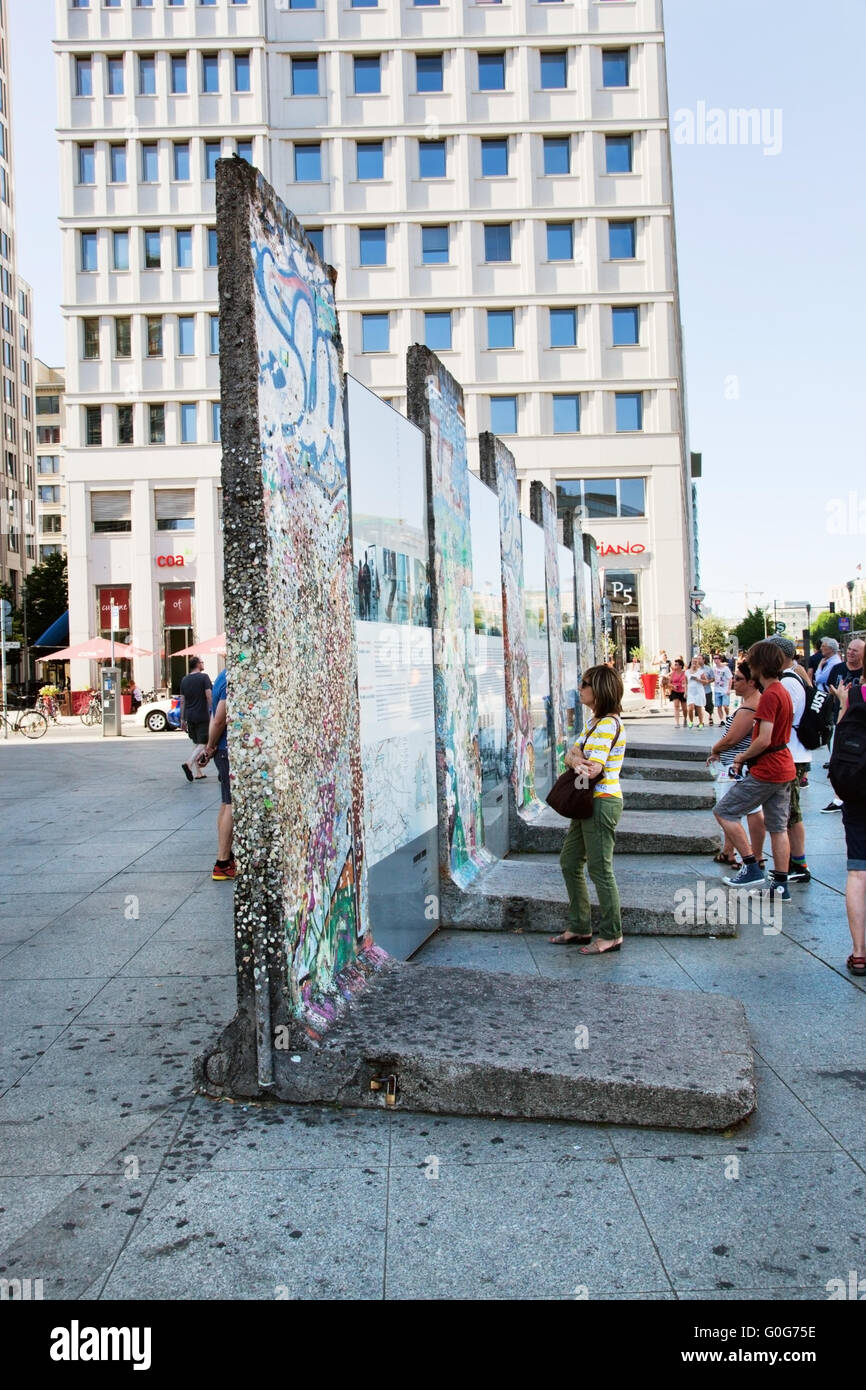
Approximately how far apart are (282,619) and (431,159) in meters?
41.8

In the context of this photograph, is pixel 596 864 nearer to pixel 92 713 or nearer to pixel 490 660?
pixel 490 660

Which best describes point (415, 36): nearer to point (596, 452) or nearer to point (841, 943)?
point (596, 452)

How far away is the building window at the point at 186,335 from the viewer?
4194 centimetres

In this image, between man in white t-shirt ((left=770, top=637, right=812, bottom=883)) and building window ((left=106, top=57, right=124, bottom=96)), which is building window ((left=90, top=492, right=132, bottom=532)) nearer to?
building window ((left=106, top=57, right=124, bottom=96))

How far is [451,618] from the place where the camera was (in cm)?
761

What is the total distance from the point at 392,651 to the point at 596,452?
36539 millimetres

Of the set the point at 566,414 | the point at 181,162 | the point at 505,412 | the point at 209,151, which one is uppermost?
the point at 209,151

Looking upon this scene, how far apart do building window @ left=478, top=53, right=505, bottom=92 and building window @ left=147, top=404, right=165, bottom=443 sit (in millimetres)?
16424

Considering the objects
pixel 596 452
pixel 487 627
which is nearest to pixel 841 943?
pixel 487 627

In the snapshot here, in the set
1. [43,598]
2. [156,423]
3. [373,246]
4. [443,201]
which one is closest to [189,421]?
[156,423]

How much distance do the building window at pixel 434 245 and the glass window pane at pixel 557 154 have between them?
4410mm

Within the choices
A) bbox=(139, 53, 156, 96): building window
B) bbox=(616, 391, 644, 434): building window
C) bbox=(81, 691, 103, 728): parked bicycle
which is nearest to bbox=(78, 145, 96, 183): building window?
bbox=(139, 53, 156, 96): building window

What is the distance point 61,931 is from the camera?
6891 millimetres

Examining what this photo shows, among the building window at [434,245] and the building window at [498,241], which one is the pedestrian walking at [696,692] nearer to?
the building window at [498,241]
